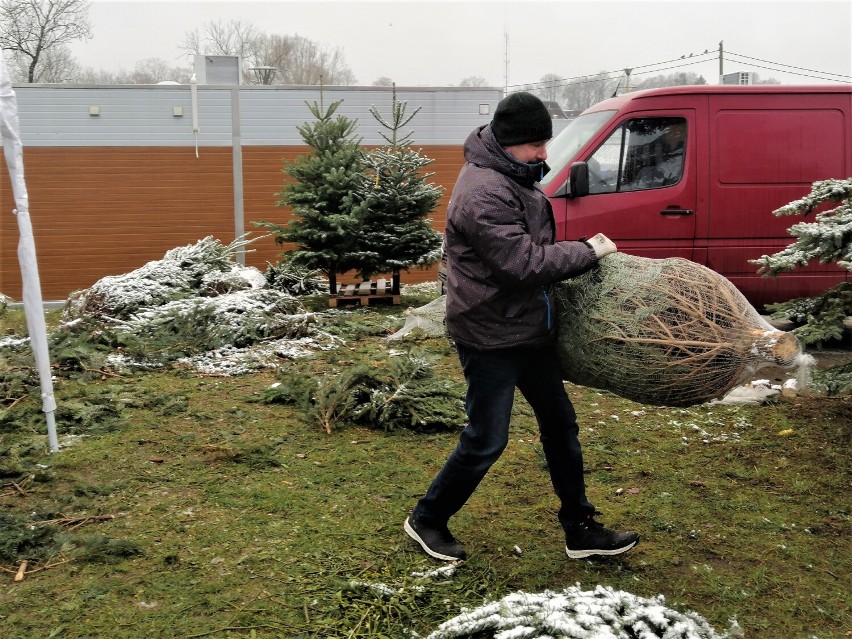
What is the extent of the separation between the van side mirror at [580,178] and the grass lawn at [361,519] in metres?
2.47

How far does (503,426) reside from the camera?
3.38 metres

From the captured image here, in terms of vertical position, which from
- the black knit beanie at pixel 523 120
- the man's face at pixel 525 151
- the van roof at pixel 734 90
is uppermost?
the van roof at pixel 734 90

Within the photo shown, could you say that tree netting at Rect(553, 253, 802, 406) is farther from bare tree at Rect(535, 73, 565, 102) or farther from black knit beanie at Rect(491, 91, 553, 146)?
bare tree at Rect(535, 73, 565, 102)

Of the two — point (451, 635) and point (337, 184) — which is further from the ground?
point (337, 184)

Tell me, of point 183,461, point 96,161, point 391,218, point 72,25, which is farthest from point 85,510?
point 72,25

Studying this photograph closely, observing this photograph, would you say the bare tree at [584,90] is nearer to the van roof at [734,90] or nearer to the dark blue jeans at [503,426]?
the van roof at [734,90]

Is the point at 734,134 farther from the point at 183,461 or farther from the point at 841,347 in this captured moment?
the point at 183,461

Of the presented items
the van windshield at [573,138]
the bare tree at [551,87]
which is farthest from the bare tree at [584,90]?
the van windshield at [573,138]

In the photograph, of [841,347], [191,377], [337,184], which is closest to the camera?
[841,347]

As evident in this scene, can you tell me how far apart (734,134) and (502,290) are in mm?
5774

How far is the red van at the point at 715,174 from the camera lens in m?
7.90

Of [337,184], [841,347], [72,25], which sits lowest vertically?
[841,347]

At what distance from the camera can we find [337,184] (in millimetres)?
10844

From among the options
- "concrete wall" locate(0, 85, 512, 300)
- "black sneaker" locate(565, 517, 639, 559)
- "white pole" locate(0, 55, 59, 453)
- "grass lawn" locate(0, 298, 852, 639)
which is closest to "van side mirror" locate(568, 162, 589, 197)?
"grass lawn" locate(0, 298, 852, 639)
